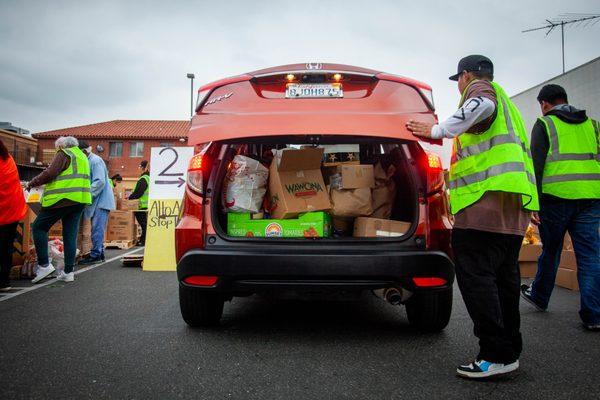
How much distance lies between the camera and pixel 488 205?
8.66 ft

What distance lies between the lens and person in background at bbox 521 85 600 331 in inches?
149

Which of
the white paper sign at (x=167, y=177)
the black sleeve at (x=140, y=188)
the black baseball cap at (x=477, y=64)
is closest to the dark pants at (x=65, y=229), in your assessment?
the white paper sign at (x=167, y=177)

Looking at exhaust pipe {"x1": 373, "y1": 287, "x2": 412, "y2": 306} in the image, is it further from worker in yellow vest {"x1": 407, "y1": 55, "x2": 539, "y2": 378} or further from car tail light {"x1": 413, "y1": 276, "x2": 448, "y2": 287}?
worker in yellow vest {"x1": 407, "y1": 55, "x2": 539, "y2": 378}

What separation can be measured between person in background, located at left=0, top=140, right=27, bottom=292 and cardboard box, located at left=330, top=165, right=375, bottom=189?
12.6ft

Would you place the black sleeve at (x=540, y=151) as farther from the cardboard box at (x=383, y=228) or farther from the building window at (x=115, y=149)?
the building window at (x=115, y=149)

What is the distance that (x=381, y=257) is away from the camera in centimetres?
290

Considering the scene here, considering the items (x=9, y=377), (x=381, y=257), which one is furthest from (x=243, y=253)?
(x=9, y=377)

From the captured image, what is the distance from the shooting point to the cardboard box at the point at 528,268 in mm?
A: 6309

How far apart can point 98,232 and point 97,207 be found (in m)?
0.46

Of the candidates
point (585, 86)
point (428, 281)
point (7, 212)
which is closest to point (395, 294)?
point (428, 281)

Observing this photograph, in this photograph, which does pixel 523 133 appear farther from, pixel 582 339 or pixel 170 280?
pixel 170 280

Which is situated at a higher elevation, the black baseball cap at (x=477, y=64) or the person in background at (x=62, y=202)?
the black baseball cap at (x=477, y=64)

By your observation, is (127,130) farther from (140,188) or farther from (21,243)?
(21,243)

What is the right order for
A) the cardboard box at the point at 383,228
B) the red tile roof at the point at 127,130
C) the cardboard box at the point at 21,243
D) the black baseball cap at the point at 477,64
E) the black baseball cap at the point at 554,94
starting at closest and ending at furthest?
the black baseball cap at the point at 477,64
the cardboard box at the point at 383,228
the black baseball cap at the point at 554,94
the cardboard box at the point at 21,243
the red tile roof at the point at 127,130
